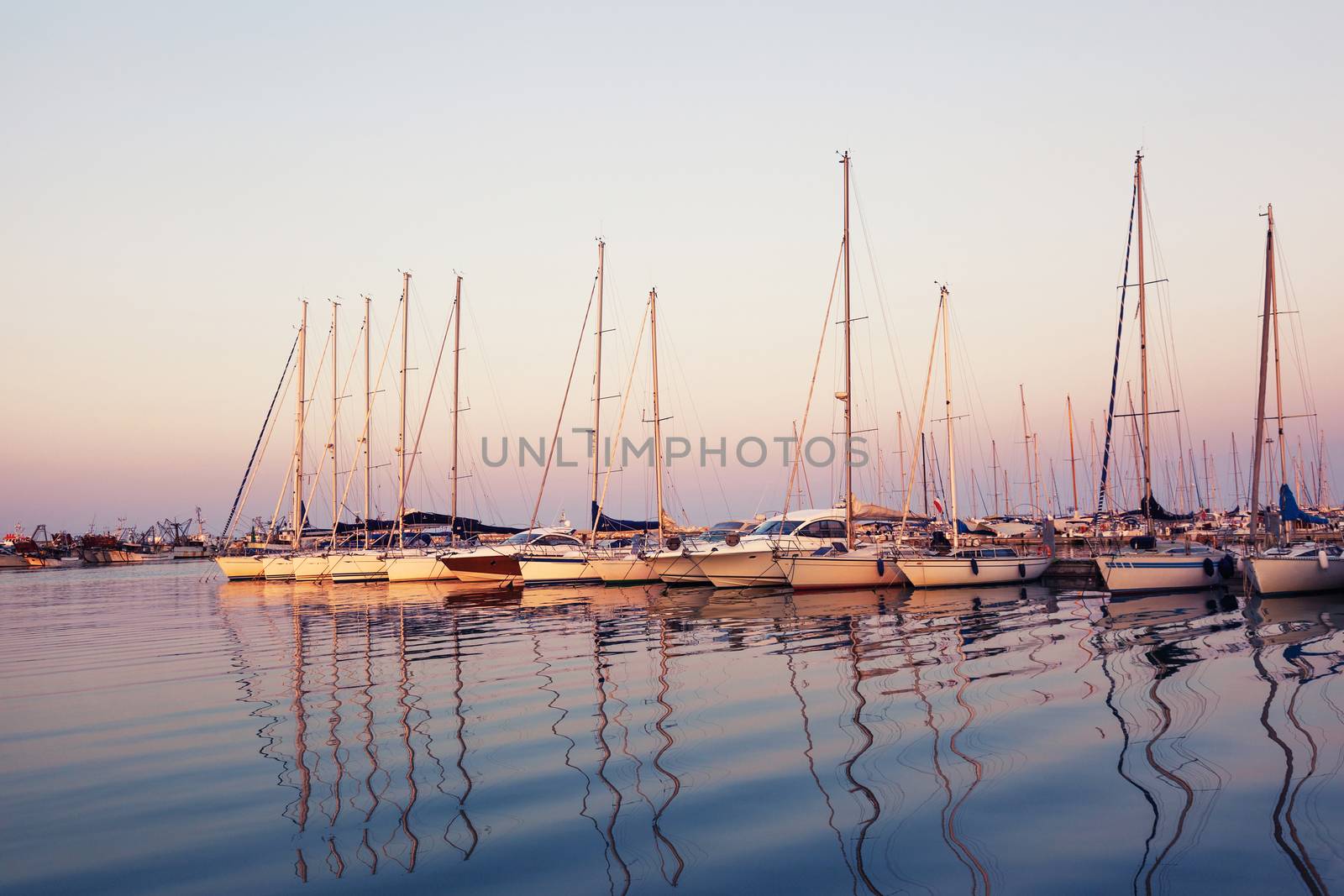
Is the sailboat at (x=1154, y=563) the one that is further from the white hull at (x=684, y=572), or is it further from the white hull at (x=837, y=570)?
the white hull at (x=684, y=572)

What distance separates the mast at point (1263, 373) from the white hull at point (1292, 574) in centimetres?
168

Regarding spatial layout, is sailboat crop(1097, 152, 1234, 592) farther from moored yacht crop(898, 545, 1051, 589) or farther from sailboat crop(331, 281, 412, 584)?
sailboat crop(331, 281, 412, 584)

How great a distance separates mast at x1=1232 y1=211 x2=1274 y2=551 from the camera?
30.8 metres

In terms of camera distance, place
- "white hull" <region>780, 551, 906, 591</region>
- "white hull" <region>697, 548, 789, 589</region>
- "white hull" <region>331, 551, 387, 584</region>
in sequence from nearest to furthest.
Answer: "white hull" <region>780, 551, 906, 591</region>, "white hull" <region>697, 548, 789, 589</region>, "white hull" <region>331, 551, 387, 584</region>

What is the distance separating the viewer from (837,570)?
3562 centimetres

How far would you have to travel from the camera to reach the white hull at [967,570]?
3575cm

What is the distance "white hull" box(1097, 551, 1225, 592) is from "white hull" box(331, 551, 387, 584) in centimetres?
3603

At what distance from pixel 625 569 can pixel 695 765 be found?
1226 inches

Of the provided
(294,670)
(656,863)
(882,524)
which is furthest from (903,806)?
(882,524)

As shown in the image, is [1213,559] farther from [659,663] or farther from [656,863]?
[656,863]

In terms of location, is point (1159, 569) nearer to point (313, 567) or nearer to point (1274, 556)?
point (1274, 556)

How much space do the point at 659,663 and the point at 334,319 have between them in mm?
50373

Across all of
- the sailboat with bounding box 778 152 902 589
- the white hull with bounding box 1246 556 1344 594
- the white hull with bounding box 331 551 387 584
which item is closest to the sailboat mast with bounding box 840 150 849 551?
the sailboat with bounding box 778 152 902 589

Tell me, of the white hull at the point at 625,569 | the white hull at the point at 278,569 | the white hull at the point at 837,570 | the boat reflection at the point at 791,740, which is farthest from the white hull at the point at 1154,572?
the white hull at the point at 278,569
